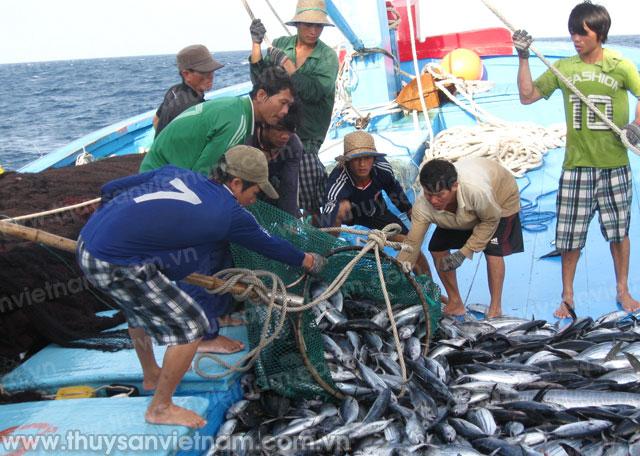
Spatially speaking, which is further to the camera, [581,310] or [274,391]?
[581,310]

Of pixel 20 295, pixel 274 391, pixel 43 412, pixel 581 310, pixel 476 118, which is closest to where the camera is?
pixel 43 412

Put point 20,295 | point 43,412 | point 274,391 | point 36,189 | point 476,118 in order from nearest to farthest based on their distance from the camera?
point 43,412
point 274,391
point 20,295
point 36,189
point 476,118

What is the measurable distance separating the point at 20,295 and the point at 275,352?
5.84 feet

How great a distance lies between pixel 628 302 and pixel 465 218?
1.50m

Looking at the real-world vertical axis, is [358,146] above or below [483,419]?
above

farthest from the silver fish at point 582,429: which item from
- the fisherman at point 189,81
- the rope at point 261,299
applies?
the fisherman at point 189,81

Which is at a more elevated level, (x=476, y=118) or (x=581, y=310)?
(x=476, y=118)

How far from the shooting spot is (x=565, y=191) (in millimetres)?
5523

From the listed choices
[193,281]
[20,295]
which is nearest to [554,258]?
[193,281]

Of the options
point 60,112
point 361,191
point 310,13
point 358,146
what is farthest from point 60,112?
point 358,146

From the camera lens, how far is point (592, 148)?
17.6 feet

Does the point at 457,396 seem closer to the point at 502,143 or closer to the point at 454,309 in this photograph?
the point at 454,309

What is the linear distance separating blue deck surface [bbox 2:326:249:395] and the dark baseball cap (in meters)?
2.19

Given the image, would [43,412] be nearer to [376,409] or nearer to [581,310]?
[376,409]
